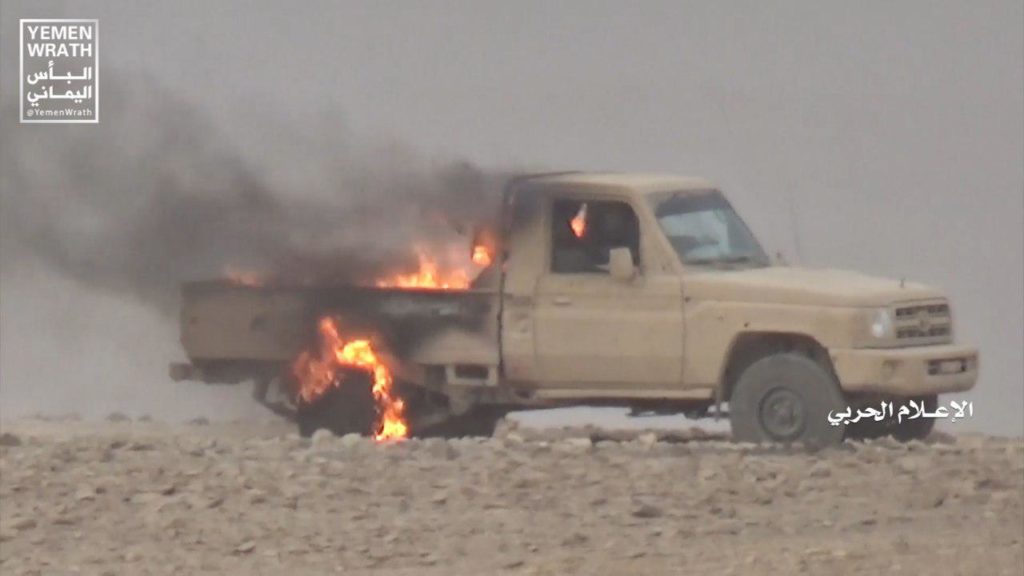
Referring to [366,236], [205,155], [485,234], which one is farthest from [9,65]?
[485,234]

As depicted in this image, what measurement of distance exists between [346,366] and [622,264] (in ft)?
7.11

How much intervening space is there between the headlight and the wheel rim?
0.63m

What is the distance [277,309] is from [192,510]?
11.0 ft

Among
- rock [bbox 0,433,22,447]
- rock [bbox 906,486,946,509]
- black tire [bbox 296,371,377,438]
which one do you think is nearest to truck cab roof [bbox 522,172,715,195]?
black tire [bbox 296,371,377,438]

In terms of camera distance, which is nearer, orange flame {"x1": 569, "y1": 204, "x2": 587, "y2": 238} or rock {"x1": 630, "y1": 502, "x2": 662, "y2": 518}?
rock {"x1": 630, "y1": 502, "x2": 662, "y2": 518}

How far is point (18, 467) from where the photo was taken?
1305 cm

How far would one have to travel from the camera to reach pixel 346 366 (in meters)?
15.3

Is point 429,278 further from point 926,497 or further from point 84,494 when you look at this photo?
point 926,497

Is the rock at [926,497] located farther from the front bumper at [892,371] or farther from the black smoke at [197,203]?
the black smoke at [197,203]

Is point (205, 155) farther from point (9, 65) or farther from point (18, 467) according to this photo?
point (18, 467)

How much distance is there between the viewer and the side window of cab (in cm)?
1456

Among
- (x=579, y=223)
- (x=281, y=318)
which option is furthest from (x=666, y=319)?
(x=281, y=318)

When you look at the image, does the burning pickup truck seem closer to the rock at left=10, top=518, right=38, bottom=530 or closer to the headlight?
the headlight

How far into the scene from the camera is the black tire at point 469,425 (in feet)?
50.9
